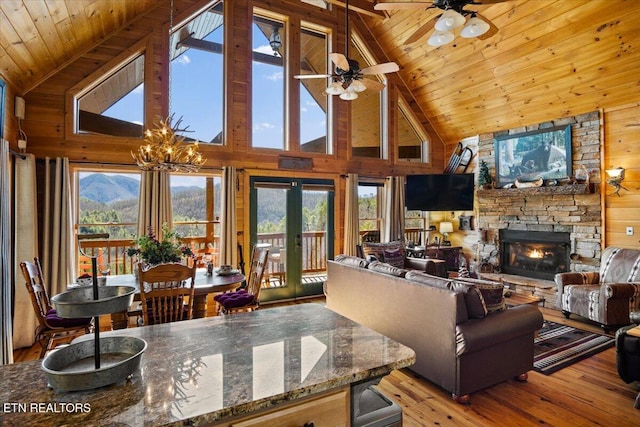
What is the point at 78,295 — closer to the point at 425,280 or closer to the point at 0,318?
the point at 425,280

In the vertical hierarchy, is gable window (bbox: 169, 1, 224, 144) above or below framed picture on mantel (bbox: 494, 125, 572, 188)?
above

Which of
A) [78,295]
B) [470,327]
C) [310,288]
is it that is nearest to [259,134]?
[310,288]

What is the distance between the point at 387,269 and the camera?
3604mm

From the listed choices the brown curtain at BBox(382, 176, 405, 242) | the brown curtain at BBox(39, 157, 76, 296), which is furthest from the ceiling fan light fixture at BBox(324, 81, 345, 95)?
the brown curtain at BBox(39, 157, 76, 296)

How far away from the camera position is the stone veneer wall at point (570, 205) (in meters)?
5.18

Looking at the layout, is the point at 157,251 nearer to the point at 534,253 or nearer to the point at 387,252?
the point at 387,252

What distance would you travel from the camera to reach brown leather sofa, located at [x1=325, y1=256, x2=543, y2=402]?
2.75 meters

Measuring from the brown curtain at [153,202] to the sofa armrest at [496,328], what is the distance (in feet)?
13.4

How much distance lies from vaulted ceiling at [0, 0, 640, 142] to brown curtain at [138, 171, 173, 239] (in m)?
1.78

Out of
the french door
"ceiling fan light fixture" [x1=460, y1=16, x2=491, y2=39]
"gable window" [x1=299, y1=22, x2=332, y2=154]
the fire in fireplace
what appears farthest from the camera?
"gable window" [x1=299, y1=22, x2=332, y2=154]

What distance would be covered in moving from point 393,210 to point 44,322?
18.4ft

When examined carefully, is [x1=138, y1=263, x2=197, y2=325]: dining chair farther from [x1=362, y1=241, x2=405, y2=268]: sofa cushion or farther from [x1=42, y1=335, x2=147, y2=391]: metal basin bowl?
[x1=362, y1=241, x2=405, y2=268]: sofa cushion

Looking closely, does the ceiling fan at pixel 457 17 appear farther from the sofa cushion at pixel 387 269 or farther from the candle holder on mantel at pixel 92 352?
the candle holder on mantel at pixel 92 352

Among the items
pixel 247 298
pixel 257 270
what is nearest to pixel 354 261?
pixel 257 270
